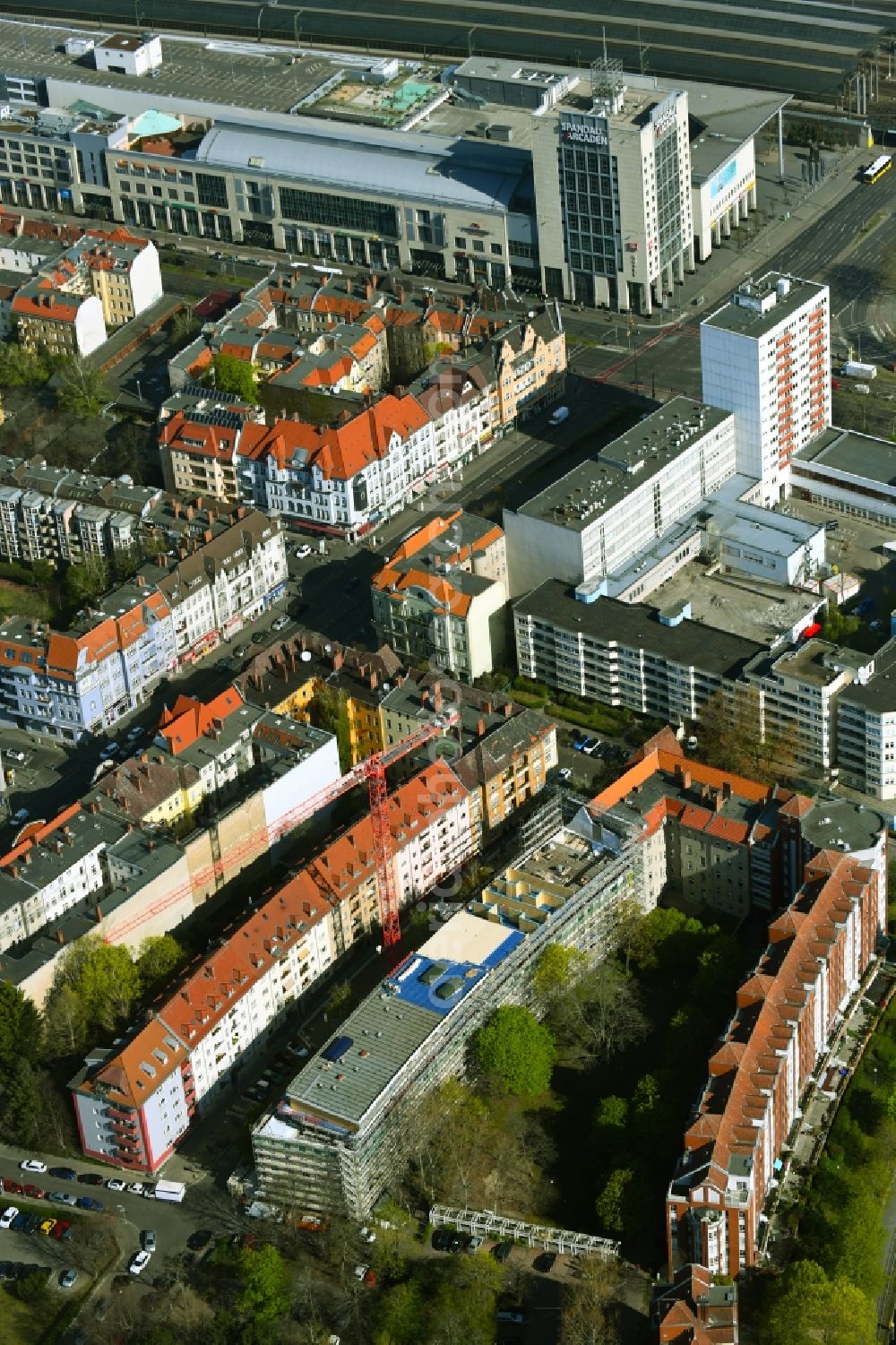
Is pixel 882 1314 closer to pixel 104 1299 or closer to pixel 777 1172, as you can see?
pixel 777 1172

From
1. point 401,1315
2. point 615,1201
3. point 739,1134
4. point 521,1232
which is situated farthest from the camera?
point 521,1232

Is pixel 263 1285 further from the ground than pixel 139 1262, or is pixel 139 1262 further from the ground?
pixel 263 1285

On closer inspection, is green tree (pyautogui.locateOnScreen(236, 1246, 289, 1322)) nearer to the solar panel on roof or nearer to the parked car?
the parked car

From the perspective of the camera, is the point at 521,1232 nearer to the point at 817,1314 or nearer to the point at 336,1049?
the point at 336,1049

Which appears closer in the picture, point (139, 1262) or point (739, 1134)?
point (739, 1134)

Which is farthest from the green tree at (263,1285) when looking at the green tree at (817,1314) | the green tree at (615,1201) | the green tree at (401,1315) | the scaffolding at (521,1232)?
the green tree at (817,1314)

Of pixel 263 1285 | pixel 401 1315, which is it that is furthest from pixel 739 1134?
pixel 263 1285

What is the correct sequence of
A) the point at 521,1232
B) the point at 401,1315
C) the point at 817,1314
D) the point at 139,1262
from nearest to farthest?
the point at 817,1314 → the point at 401,1315 → the point at 521,1232 → the point at 139,1262

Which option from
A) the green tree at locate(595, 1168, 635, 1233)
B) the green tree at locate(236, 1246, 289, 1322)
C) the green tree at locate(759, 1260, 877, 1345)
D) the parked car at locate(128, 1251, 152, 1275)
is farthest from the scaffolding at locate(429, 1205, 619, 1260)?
the parked car at locate(128, 1251, 152, 1275)

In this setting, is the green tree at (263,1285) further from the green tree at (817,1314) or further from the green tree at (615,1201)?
the green tree at (817,1314)
